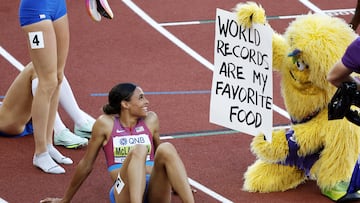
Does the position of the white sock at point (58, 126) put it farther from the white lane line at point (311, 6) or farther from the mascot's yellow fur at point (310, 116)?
the white lane line at point (311, 6)

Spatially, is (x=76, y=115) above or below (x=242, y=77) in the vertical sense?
below

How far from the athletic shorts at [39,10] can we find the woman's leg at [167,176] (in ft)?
4.92

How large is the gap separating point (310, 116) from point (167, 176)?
1.36m

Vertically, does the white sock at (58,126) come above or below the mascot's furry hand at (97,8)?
below

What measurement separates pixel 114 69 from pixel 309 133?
130 inches

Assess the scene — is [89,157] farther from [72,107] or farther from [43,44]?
[72,107]

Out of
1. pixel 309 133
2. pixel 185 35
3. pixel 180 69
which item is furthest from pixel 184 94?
pixel 309 133

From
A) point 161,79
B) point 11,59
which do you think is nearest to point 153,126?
point 161,79

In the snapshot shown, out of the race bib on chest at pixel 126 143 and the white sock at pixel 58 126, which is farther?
the white sock at pixel 58 126

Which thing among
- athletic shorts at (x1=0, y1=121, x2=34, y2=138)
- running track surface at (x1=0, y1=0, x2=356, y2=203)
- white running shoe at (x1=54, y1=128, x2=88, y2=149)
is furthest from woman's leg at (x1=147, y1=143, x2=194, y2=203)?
athletic shorts at (x1=0, y1=121, x2=34, y2=138)

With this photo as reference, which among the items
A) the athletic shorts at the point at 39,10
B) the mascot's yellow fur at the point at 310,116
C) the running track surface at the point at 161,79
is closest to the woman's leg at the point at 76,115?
the running track surface at the point at 161,79

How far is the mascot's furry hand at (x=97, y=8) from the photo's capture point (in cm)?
764

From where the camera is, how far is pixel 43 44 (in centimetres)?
737

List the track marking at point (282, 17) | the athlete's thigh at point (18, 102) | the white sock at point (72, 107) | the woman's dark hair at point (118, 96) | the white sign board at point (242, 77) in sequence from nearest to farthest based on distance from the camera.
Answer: the woman's dark hair at point (118, 96) < the white sign board at point (242, 77) < the athlete's thigh at point (18, 102) < the white sock at point (72, 107) < the track marking at point (282, 17)
